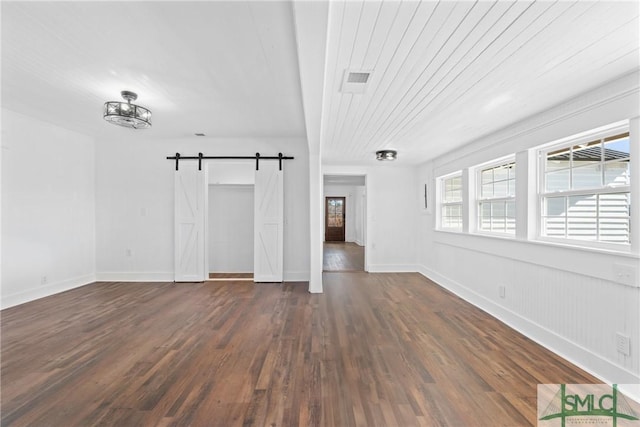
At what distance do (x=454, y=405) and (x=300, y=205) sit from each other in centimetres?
386

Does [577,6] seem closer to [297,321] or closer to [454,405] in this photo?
[454,405]

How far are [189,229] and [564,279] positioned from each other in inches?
207

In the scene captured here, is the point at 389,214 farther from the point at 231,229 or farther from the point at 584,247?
the point at 584,247

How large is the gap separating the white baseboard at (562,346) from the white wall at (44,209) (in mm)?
6247

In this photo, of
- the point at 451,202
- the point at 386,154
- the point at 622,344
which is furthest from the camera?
the point at 451,202

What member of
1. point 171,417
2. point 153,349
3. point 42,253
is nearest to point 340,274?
point 153,349

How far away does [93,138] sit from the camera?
198 inches

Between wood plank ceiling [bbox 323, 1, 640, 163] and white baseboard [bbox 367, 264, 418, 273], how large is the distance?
3675 mm

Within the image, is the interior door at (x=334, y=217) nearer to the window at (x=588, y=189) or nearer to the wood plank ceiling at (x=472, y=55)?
the wood plank ceiling at (x=472, y=55)

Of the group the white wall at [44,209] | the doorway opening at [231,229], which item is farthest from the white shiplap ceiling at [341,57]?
the doorway opening at [231,229]

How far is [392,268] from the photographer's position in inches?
239

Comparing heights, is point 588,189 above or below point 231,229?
above

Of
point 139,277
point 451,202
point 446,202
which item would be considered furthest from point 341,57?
point 139,277

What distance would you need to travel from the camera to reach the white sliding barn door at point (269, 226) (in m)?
5.09
